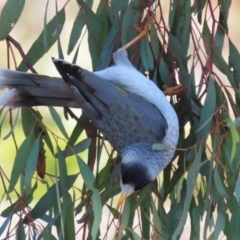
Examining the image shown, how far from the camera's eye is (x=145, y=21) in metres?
1.37

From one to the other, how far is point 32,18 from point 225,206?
92.6 inches

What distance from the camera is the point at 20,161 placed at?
4.13 ft

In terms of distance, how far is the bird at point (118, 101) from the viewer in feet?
3.99

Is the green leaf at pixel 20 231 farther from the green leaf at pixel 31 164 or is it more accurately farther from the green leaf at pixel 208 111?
the green leaf at pixel 208 111

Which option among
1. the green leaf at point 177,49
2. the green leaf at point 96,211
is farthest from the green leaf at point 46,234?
the green leaf at point 177,49

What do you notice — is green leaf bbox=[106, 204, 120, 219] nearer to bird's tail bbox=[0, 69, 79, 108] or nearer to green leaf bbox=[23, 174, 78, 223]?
green leaf bbox=[23, 174, 78, 223]

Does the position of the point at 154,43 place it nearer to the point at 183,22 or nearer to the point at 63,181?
the point at 183,22

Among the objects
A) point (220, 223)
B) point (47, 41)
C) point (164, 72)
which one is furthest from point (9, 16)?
point (220, 223)

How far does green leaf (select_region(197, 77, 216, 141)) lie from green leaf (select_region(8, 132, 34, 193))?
13.3 inches

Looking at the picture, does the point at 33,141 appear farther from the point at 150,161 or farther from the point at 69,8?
the point at 69,8

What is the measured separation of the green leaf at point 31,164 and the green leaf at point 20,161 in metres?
0.02

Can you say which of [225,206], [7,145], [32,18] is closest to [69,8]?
[32,18]

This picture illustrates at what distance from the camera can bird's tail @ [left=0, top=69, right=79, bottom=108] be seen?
126cm

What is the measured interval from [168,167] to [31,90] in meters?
0.34
